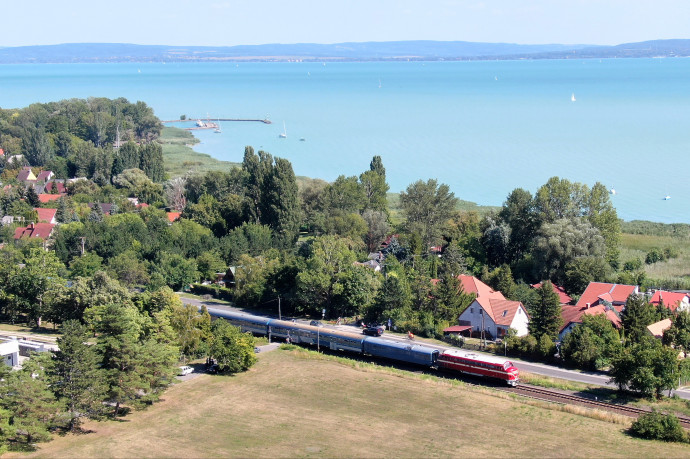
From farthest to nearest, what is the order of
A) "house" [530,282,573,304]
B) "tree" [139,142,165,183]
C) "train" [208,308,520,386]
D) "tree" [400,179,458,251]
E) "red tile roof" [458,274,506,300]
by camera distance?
"tree" [139,142,165,183] → "tree" [400,179,458,251] → "house" [530,282,573,304] → "red tile roof" [458,274,506,300] → "train" [208,308,520,386]

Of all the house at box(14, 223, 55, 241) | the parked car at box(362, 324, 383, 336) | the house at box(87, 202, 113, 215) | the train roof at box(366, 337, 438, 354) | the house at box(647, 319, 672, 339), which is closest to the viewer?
the train roof at box(366, 337, 438, 354)

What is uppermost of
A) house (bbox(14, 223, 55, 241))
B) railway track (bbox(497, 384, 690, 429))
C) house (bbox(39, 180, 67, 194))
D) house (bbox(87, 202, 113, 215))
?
house (bbox(39, 180, 67, 194))

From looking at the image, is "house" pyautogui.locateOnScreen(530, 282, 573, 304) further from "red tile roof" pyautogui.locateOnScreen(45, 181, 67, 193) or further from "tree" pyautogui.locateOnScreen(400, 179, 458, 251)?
"red tile roof" pyautogui.locateOnScreen(45, 181, 67, 193)

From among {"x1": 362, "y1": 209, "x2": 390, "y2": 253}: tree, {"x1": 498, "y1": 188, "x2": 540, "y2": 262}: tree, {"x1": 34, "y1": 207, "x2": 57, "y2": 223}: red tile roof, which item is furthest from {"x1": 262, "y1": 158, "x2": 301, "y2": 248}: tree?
{"x1": 34, "y1": 207, "x2": 57, "y2": 223}: red tile roof

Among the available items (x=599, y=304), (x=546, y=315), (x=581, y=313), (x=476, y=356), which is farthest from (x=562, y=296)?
(x=476, y=356)

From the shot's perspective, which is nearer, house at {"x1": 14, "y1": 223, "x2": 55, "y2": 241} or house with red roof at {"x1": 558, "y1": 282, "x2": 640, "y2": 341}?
house with red roof at {"x1": 558, "y1": 282, "x2": 640, "y2": 341}

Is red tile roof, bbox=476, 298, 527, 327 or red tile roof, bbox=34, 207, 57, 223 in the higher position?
red tile roof, bbox=34, 207, 57, 223

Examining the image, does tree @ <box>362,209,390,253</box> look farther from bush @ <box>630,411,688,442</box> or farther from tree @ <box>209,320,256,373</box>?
bush @ <box>630,411,688,442</box>

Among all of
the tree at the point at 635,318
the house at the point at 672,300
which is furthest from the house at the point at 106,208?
the tree at the point at 635,318
